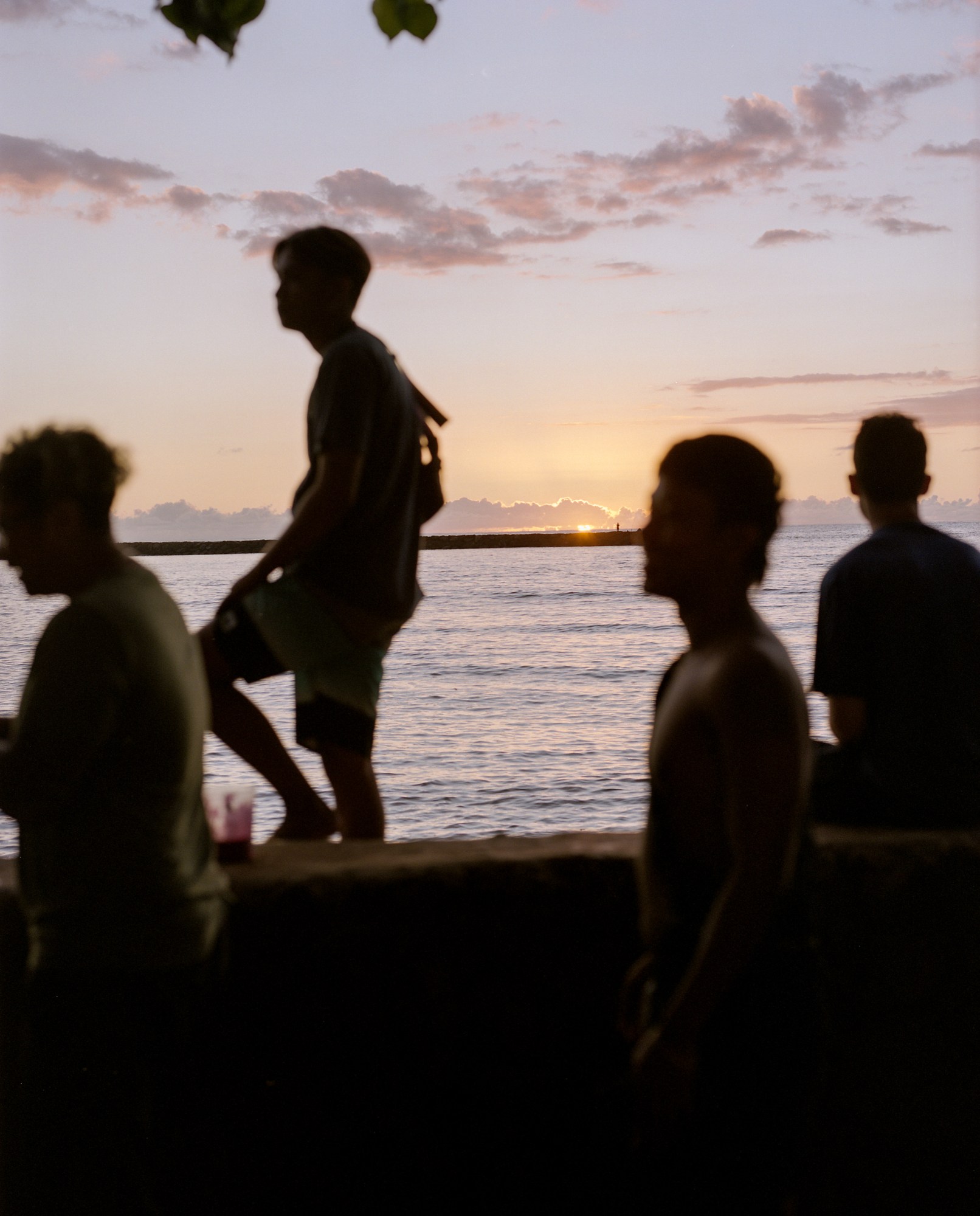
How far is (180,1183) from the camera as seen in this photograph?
7.28 ft

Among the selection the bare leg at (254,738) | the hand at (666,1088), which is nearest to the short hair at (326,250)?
the bare leg at (254,738)

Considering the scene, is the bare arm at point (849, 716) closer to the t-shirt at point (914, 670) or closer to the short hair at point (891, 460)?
the t-shirt at point (914, 670)

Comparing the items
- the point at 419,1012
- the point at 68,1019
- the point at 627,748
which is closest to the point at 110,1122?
the point at 68,1019

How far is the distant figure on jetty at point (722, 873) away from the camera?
1.51 m

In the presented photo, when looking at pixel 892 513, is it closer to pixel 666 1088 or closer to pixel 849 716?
pixel 849 716

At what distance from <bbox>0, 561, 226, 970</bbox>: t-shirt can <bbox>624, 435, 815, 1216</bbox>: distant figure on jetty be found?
2.52 ft

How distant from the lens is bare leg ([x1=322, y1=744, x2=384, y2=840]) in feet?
9.05

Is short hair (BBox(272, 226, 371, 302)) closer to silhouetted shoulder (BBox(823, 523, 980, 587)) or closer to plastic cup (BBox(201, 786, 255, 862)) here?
plastic cup (BBox(201, 786, 255, 862))

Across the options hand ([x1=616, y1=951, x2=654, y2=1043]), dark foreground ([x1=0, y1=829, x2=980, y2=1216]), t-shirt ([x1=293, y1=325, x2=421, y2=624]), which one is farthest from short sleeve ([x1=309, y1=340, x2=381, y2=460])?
hand ([x1=616, y1=951, x2=654, y2=1043])

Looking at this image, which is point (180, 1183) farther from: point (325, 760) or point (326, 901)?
point (325, 760)

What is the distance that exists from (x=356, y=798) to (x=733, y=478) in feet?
4.86

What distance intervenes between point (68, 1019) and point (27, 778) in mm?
401

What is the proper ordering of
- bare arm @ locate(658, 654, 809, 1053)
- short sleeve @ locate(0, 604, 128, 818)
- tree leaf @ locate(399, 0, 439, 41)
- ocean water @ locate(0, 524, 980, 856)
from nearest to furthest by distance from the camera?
bare arm @ locate(658, 654, 809, 1053)
short sleeve @ locate(0, 604, 128, 818)
tree leaf @ locate(399, 0, 439, 41)
ocean water @ locate(0, 524, 980, 856)

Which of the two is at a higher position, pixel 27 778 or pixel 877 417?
pixel 877 417
